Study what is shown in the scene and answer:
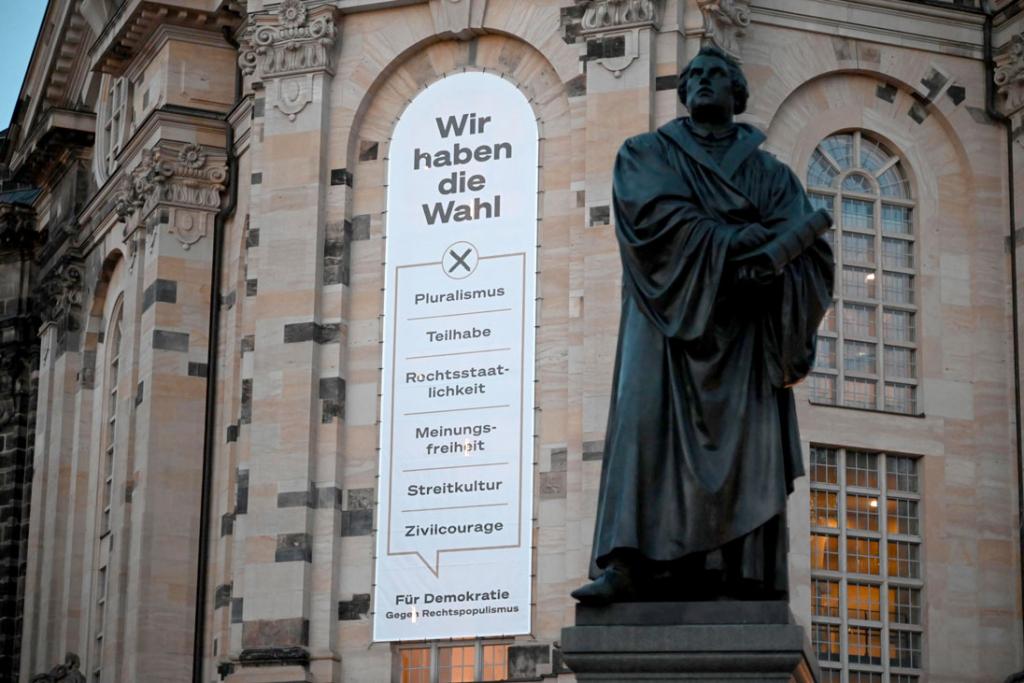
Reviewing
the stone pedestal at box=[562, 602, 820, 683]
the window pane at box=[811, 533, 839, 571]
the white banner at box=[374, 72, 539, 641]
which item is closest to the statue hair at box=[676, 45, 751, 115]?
the stone pedestal at box=[562, 602, 820, 683]

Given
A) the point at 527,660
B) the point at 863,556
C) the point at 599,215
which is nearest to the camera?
the point at 527,660

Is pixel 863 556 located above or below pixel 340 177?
below

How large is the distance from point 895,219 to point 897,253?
44cm

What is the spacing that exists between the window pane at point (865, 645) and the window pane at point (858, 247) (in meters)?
4.64

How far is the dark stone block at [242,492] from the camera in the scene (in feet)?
92.6

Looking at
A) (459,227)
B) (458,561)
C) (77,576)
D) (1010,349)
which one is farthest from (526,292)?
(77,576)

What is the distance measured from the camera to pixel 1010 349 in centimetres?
2877

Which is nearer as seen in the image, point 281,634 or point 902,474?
point 281,634

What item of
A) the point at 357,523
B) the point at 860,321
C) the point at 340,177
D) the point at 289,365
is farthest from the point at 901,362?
the point at 289,365

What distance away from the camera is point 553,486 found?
26500 millimetres

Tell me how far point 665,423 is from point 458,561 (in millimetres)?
16743

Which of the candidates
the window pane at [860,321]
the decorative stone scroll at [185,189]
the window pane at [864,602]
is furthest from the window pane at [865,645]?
the decorative stone scroll at [185,189]

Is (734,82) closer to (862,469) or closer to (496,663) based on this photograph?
(496,663)

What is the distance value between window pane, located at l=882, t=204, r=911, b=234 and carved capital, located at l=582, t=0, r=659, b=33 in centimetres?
436
